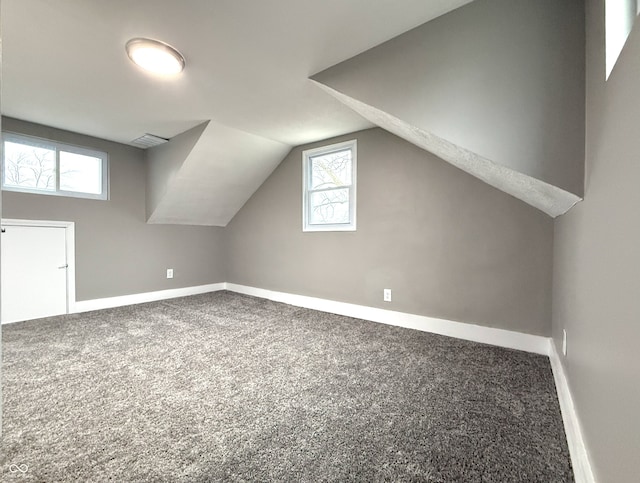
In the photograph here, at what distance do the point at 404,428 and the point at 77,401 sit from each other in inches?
75.5

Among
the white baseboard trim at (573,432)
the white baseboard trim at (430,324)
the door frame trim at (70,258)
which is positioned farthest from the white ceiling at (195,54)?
the white baseboard trim at (573,432)

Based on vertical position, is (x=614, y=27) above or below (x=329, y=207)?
above

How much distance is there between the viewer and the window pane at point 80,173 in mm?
3721

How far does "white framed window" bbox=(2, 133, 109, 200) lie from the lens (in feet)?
11.0

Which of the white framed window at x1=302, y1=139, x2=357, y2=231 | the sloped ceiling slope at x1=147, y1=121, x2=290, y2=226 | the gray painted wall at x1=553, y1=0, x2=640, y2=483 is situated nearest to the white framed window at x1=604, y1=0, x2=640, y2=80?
the gray painted wall at x1=553, y1=0, x2=640, y2=483

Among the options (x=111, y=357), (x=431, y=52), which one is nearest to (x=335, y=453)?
(x=111, y=357)

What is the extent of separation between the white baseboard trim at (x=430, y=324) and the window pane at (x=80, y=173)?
2.77m

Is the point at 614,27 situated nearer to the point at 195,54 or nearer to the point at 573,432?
the point at 573,432

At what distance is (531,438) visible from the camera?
152 centimetres

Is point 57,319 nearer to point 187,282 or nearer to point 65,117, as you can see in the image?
point 187,282

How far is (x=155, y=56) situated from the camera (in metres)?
2.10

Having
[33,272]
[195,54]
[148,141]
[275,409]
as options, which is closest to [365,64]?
[195,54]

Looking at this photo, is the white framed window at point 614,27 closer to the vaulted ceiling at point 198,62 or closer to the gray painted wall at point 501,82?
the gray painted wall at point 501,82

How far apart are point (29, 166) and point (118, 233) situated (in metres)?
1.16
